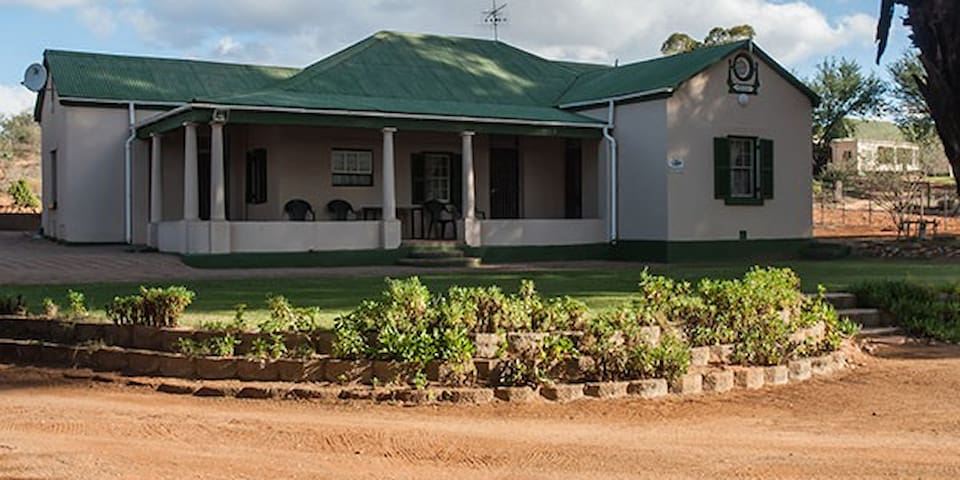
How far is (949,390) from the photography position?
28.3 ft

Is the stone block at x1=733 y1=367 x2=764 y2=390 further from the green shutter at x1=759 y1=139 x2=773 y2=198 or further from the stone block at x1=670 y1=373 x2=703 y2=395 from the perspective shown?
the green shutter at x1=759 y1=139 x2=773 y2=198

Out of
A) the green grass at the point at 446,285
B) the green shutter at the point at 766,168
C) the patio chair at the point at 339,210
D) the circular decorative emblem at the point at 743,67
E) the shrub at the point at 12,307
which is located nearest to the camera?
the shrub at the point at 12,307

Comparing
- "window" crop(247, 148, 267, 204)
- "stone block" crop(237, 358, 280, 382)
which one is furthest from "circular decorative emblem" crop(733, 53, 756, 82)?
"stone block" crop(237, 358, 280, 382)

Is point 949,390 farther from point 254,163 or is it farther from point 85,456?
point 254,163

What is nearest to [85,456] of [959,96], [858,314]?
[959,96]

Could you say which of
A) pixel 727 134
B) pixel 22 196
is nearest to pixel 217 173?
pixel 727 134

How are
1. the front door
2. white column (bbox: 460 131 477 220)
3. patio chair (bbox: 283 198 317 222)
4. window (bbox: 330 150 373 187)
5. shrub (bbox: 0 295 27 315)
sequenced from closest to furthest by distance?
1. shrub (bbox: 0 295 27 315)
2. white column (bbox: 460 131 477 220)
3. patio chair (bbox: 283 198 317 222)
4. window (bbox: 330 150 373 187)
5. the front door

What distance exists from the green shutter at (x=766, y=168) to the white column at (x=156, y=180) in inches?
490

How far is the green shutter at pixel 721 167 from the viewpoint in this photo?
21297 millimetres

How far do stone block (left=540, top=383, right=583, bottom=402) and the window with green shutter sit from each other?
14.5 meters

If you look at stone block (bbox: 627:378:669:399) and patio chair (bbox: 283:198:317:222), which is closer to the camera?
stone block (bbox: 627:378:669:399)

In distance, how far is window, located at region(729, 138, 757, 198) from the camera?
71.7ft

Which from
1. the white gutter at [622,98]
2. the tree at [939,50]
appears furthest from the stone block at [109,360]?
the white gutter at [622,98]

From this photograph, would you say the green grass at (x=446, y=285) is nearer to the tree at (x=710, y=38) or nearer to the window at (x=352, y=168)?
the window at (x=352, y=168)
